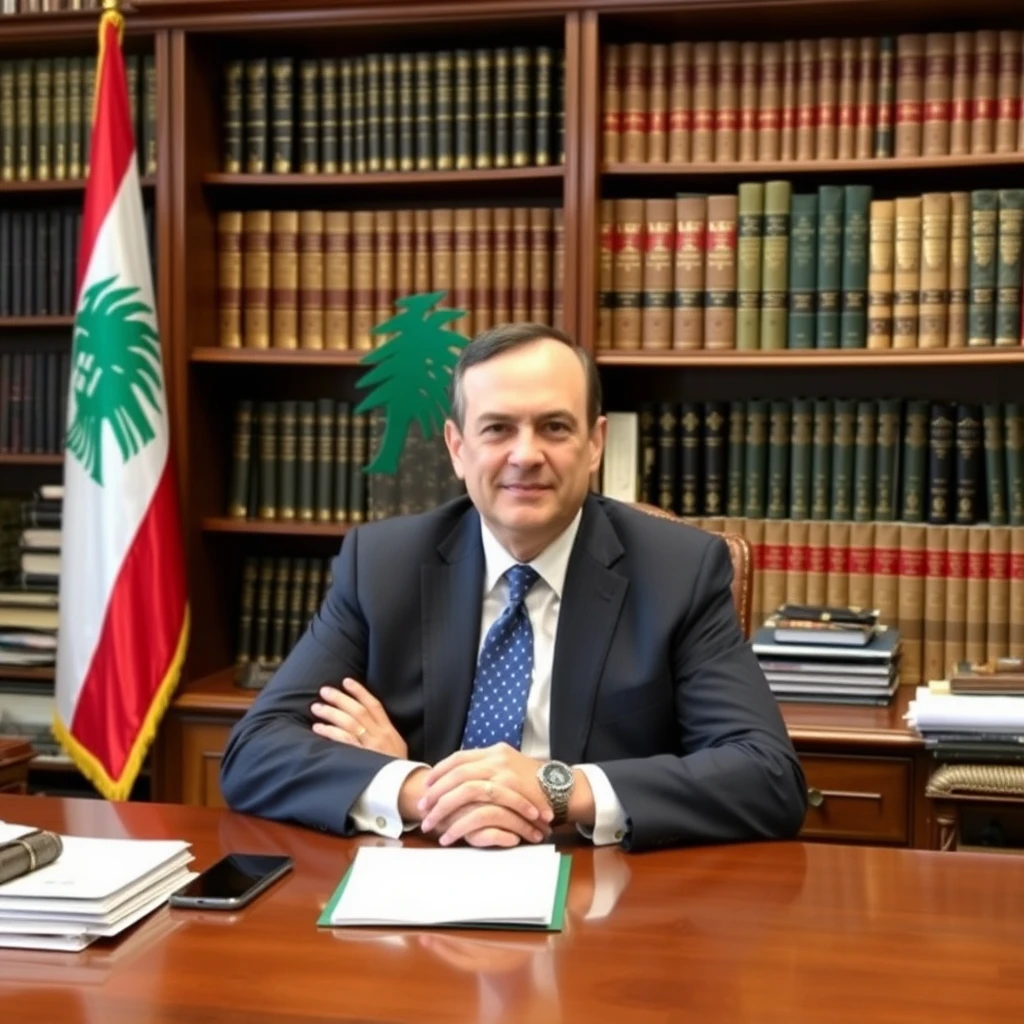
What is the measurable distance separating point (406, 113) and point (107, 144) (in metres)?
0.65

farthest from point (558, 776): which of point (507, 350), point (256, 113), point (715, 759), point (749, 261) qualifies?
point (256, 113)

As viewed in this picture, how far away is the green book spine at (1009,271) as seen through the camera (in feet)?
9.39

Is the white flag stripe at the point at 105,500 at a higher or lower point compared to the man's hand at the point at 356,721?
higher

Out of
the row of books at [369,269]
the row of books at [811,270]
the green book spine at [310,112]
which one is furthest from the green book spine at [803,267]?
the green book spine at [310,112]

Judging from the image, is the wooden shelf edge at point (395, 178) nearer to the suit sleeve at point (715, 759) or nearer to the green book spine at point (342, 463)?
the green book spine at point (342, 463)

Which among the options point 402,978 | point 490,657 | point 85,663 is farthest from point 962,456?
point 402,978

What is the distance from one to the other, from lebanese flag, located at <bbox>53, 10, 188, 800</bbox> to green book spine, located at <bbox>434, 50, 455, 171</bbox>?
667 mm

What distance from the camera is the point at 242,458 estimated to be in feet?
10.8

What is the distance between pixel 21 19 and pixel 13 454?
985 millimetres

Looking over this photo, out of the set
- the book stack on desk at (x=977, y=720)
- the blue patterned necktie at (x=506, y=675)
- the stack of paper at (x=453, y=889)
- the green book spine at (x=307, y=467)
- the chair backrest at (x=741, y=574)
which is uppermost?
the green book spine at (x=307, y=467)

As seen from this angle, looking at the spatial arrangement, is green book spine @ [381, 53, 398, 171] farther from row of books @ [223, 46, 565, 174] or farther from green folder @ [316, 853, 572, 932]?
green folder @ [316, 853, 572, 932]

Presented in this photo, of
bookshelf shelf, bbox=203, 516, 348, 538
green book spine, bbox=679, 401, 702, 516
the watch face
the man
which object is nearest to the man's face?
the man

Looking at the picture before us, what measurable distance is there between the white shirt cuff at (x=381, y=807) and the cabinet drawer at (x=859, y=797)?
1.26 meters

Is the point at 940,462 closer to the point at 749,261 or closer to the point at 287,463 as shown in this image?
the point at 749,261
